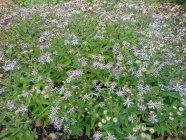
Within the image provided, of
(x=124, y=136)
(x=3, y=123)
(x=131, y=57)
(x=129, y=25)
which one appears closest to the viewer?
(x=124, y=136)

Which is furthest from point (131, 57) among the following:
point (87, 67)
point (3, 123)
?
point (3, 123)

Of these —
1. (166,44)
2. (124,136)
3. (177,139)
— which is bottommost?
(177,139)

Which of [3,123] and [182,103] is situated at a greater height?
[182,103]

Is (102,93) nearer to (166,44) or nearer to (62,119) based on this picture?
(62,119)

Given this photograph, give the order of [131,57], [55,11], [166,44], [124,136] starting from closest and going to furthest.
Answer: [124,136]
[131,57]
[166,44]
[55,11]

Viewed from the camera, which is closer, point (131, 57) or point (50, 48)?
point (131, 57)

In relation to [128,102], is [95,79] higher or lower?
lower

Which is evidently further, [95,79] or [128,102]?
[95,79]
